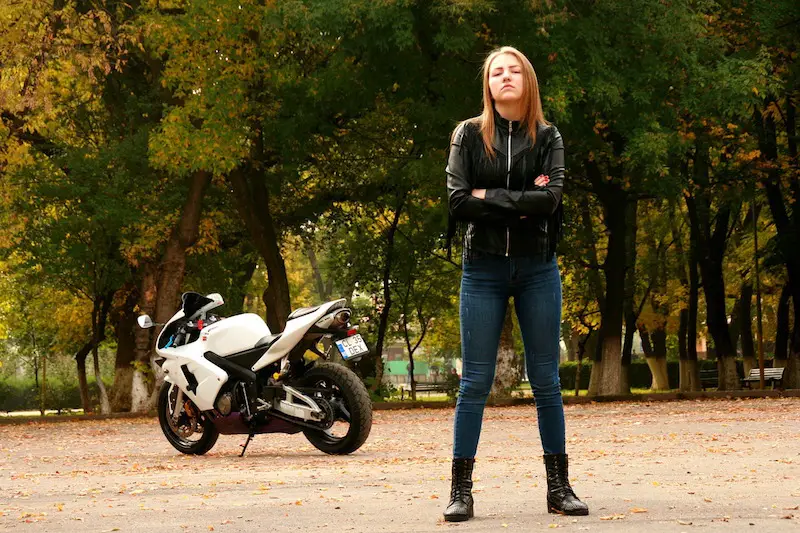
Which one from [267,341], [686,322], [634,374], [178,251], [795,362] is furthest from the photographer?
[634,374]

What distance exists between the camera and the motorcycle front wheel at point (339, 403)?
11.0 metres

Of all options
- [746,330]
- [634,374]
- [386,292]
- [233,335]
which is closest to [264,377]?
[233,335]

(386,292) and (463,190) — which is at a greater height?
(386,292)

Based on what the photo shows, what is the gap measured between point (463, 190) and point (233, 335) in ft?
19.7

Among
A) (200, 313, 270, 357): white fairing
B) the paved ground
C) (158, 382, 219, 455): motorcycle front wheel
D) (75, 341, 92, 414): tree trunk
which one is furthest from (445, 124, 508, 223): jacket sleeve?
(75, 341, 92, 414): tree trunk

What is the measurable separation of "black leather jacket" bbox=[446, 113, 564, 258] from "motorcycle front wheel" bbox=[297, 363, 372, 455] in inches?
205

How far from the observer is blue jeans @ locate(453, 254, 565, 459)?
587cm

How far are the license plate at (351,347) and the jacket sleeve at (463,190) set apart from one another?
503 centimetres

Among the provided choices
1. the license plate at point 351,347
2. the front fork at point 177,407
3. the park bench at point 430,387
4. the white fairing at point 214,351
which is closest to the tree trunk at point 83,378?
the park bench at point 430,387

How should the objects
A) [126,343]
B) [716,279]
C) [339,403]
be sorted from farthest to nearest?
[716,279] → [126,343] → [339,403]

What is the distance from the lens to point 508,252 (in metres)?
5.81

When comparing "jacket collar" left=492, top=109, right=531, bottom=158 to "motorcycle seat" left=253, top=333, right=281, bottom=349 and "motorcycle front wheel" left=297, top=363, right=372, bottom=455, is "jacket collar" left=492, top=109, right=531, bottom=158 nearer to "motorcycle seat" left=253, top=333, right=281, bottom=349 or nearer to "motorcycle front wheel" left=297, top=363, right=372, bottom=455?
"motorcycle front wheel" left=297, top=363, right=372, bottom=455

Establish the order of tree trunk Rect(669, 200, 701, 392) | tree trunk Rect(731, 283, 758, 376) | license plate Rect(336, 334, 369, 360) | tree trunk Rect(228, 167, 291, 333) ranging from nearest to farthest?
1. license plate Rect(336, 334, 369, 360)
2. tree trunk Rect(228, 167, 291, 333)
3. tree trunk Rect(669, 200, 701, 392)
4. tree trunk Rect(731, 283, 758, 376)

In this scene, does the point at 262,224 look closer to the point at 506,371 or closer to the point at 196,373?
the point at 506,371
